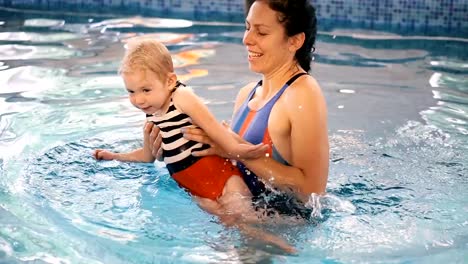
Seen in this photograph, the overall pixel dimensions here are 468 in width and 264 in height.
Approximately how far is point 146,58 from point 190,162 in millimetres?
450

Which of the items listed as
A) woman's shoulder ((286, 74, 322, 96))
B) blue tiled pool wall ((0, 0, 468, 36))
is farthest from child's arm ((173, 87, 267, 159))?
blue tiled pool wall ((0, 0, 468, 36))

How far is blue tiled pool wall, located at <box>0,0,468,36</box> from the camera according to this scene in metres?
8.25

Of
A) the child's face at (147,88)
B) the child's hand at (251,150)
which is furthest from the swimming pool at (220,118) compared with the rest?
the child's face at (147,88)

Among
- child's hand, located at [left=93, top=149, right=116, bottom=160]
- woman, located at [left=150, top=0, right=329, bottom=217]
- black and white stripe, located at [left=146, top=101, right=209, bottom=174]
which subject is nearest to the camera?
woman, located at [left=150, top=0, right=329, bottom=217]

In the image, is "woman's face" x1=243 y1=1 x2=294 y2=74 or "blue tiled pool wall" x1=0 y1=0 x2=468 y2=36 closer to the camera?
"woman's face" x1=243 y1=1 x2=294 y2=74

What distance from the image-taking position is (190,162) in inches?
138

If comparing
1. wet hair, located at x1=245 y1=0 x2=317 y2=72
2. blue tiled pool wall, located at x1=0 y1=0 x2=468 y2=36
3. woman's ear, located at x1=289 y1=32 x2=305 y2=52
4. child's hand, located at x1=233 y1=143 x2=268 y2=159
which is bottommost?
child's hand, located at x1=233 y1=143 x2=268 y2=159

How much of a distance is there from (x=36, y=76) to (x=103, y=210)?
268cm

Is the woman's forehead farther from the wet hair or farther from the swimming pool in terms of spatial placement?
the swimming pool

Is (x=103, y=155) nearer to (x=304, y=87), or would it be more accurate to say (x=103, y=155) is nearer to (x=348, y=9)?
(x=304, y=87)

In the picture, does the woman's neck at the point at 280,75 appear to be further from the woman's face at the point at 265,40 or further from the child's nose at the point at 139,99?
the child's nose at the point at 139,99

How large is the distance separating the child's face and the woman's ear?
493 mm

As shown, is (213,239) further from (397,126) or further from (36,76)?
(36,76)

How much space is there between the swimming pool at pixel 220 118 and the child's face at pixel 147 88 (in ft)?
1.52
